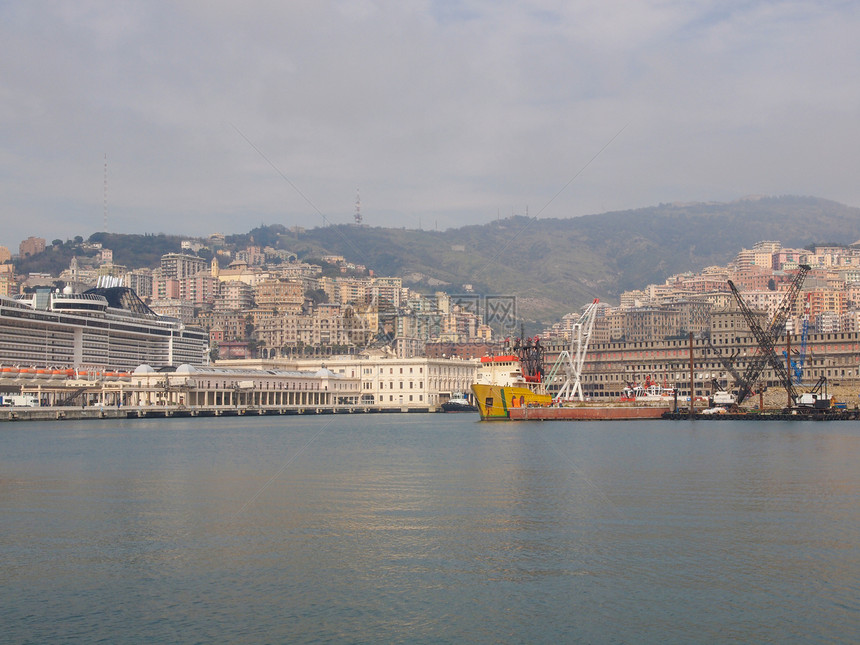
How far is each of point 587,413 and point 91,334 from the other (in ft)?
235

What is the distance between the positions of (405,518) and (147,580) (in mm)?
7413

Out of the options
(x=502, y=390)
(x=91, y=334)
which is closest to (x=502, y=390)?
(x=502, y=390)

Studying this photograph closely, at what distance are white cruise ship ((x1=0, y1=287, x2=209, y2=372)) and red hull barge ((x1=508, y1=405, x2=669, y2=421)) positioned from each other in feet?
201

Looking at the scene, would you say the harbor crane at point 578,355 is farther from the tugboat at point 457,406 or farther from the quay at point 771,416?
the tugboat at point 457,406

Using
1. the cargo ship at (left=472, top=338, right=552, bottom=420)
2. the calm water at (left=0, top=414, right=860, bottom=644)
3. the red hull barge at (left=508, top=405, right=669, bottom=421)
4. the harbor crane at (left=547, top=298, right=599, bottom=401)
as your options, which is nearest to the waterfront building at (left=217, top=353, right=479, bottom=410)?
the harbor crane at (left=547, top=298, right=599, bottom=401)

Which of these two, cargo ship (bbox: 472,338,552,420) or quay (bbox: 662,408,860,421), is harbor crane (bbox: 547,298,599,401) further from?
quay (bbox: 662,408,860,421)

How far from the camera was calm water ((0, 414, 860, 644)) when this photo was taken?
1472cm

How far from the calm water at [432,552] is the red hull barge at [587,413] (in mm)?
38717

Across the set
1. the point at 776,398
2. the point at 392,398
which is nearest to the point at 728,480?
the point at 776,398

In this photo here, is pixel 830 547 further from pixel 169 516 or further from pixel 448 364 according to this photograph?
pixel 448 364

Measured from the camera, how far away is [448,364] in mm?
128375

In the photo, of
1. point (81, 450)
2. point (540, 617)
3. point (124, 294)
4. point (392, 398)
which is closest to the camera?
point (540, 617)

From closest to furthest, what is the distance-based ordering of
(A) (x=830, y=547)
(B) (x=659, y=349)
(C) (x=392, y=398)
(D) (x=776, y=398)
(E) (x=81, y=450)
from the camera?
(A) (x=830, y=547)
(E) (x=81, y=450)
(D) (x=776, y=398)
(C) (x=392, y=398)
(B) (x=659, y=349)

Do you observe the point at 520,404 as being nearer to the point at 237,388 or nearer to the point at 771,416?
the point at 771,416
